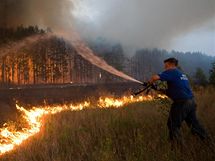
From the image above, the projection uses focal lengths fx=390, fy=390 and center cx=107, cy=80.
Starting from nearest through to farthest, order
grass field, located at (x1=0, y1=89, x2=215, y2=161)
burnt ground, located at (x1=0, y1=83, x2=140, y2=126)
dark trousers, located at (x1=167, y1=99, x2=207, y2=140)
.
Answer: grass field, located at (x1=0, y1=89, x2=215, y2=161), dark trousers, located at (x1=167, y1=99, x2=207, y2=140), burnt ground, located at (x1=0, y1=83, x2=140, y2=126)

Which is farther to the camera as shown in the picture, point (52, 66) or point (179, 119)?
point (52, 66)

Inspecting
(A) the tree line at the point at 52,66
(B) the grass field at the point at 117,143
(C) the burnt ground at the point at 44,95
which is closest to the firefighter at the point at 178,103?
(B) the grass field at the point at 117,143

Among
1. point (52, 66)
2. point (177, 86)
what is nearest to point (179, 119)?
point (177, 86)

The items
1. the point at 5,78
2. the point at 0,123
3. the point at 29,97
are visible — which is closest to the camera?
the point at 0,123

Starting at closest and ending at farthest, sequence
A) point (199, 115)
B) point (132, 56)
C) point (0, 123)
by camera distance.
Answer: point (199, 115)
point (0, 123)
point (132, 56)

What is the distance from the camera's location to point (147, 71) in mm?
154875

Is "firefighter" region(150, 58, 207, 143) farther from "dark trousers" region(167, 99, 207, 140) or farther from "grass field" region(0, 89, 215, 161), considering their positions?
"grass field" region(0, 89, 215, 161)

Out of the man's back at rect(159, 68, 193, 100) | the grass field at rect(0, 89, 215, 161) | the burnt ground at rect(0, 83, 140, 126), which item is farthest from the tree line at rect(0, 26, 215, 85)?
the man's back at rect(159, 68, 193, 100)

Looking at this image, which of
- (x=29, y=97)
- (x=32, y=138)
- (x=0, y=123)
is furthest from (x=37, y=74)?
(x=32, y=138)

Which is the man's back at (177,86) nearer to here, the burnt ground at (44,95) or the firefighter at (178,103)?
the firefighter at (178,103)

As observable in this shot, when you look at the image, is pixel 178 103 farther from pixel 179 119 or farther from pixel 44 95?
pixel 44 95

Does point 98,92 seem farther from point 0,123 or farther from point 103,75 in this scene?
point 103,75

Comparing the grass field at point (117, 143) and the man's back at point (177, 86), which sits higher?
the man's back at point (177, 86)

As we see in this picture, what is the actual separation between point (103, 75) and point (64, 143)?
7409cm
